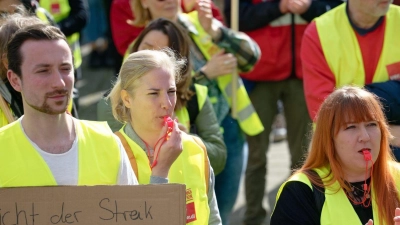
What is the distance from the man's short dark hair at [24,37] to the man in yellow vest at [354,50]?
79.4 inches

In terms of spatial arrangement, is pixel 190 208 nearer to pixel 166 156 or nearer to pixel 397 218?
pixel 166 156

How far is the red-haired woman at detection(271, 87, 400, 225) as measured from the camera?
3.57 meters

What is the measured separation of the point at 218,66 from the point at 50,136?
221 centimetres

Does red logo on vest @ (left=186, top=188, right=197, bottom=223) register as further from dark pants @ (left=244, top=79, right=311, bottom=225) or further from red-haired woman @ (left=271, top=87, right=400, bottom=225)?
dark pants @ (left=244, top=79, right=311, bottom=225)

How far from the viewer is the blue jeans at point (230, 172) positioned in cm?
519

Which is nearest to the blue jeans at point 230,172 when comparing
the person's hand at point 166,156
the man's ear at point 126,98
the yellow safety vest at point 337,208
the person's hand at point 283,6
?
the person's hand at point 283,6

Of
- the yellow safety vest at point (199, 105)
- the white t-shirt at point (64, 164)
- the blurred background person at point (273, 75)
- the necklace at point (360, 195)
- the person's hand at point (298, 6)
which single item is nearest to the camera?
the white t-shirt at point (64, 164)

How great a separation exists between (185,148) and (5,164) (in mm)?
950

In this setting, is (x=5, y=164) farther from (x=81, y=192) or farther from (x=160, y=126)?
(x=160, y=126)

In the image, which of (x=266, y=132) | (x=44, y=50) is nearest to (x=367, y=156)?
(x=44, y=50)

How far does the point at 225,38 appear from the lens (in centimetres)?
537

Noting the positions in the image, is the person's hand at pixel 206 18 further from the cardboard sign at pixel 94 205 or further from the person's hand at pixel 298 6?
the cardboard sign at pixel 94 205

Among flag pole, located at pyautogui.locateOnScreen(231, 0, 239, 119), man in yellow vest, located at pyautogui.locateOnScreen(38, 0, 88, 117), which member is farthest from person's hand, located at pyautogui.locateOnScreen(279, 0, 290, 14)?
man in yellow vest, located at pyautogui.locateOnScreen(38, 0, 88, 117)

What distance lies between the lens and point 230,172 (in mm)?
5242
